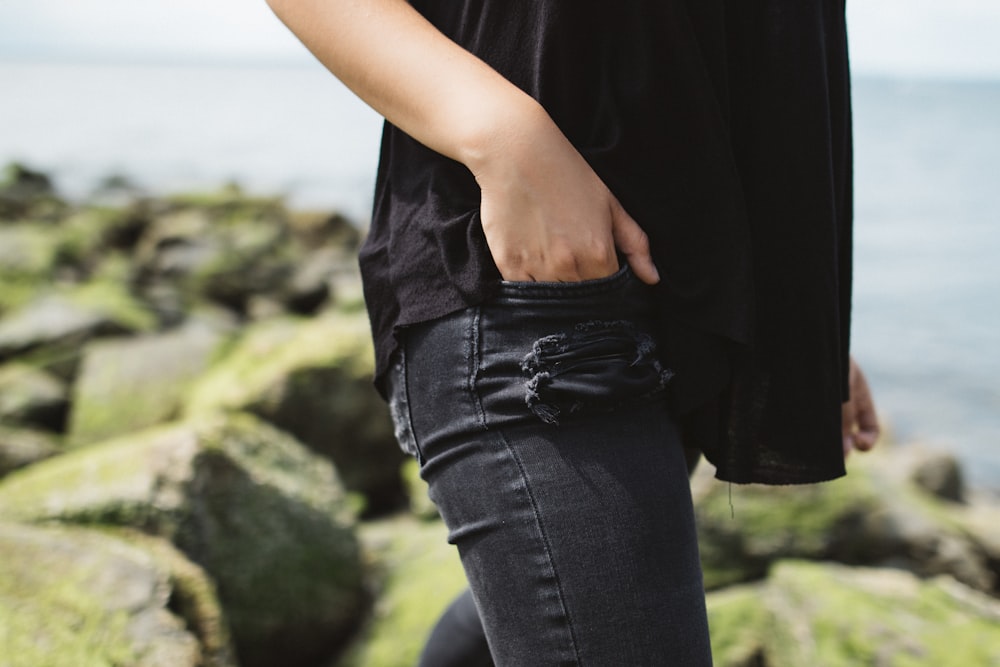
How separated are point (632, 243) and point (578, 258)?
9cm

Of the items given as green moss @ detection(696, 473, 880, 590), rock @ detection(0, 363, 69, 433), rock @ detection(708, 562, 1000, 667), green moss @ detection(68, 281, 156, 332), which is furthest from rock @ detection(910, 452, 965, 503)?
green moss @ detection(68, 281, 156, 332)

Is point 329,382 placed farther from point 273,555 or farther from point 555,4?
point 555,4

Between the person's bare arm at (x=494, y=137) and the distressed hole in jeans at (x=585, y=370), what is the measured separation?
78 millimetres

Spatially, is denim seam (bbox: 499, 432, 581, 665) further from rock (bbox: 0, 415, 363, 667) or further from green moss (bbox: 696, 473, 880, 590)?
green moss (bbox: 696, 473, 880, 590)

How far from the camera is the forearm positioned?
1.09 metres

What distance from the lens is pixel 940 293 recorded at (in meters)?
12.5

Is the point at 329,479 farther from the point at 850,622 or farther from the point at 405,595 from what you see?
the point at 850,622

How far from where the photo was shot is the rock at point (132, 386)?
16.0 feet

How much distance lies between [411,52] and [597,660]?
0.81 m

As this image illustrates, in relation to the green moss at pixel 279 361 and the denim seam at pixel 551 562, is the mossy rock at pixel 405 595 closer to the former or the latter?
the green moss at pixel 279 361

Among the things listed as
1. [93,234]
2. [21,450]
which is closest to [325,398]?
[21,450]

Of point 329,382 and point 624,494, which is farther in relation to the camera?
point 329,382

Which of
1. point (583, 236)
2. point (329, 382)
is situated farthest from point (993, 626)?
point (329, 382)

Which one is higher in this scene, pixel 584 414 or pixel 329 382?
pixel 584 414
